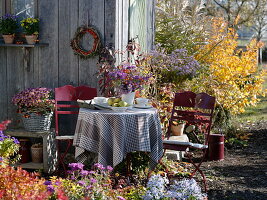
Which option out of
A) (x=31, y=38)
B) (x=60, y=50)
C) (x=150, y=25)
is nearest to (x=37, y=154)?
(x=60, y=50)

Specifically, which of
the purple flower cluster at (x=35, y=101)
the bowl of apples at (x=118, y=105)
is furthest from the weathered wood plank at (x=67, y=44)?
the bowl of apples at (x=118, y=105)

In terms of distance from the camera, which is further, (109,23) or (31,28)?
(31,28)

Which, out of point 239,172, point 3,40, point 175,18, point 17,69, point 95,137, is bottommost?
point 239,172

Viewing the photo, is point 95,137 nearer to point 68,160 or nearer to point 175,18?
point 68,160

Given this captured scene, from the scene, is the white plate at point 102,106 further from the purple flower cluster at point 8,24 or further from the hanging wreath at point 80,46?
the purple flower cluster at point 8,24

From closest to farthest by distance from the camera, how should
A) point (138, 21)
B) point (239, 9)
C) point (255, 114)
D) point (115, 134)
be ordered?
point (115, 134) < point (138, 21) < point (255, 114) < point (239, 9)

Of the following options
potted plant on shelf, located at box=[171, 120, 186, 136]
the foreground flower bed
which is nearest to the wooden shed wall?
potted plant on shelf, located at box=[171, 120, 186, 136]

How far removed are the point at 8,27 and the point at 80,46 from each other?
1058mm

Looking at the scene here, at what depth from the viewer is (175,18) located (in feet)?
32.0

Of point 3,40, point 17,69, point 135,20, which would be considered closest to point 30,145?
point 17,69

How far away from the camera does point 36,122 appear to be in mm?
6035

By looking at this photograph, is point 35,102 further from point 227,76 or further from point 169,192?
point 227,76

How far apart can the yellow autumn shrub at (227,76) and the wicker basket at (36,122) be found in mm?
3405

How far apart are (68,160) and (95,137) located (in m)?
1.33
